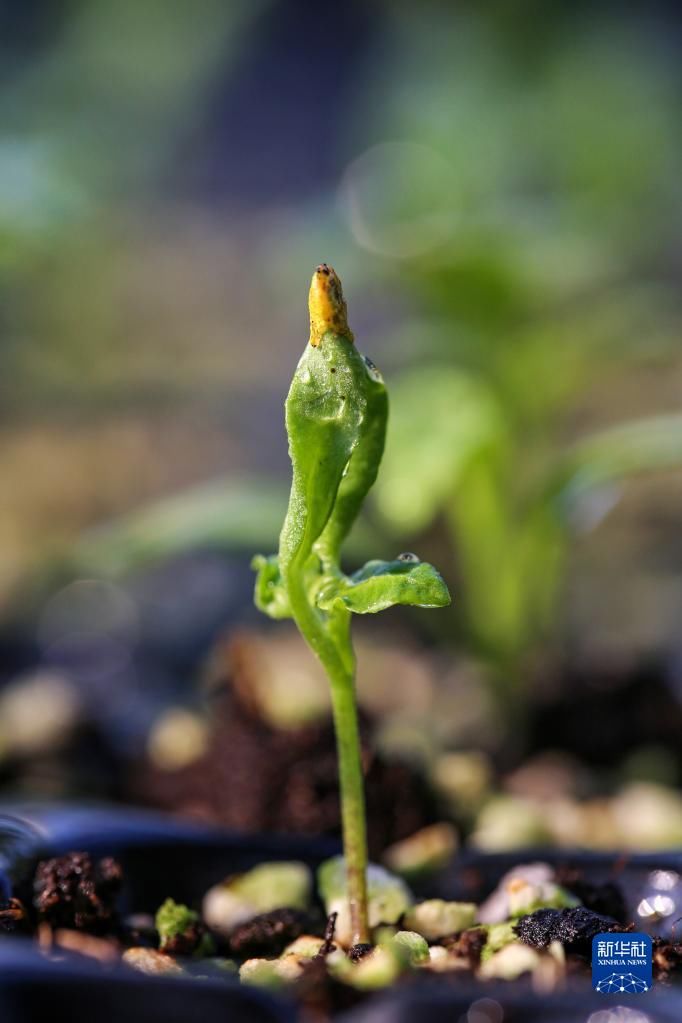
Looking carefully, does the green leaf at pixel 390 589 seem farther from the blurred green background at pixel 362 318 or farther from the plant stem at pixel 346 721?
the blurred green background at pixel 362 318

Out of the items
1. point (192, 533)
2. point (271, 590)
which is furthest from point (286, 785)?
point (271, 590)

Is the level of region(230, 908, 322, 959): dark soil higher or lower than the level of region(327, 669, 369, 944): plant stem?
lower

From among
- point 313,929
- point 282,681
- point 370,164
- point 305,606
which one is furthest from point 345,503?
point 370,164

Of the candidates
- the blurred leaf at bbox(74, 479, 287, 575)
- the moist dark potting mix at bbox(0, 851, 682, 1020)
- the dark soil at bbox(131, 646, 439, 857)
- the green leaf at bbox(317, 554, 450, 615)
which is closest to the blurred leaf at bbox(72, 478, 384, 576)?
the blurred leaf at bbox(74, 479, 287, 575)

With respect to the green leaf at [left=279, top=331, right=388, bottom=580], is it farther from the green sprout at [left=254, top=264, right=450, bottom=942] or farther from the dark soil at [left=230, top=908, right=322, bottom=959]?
the dark soil at [left=230, top=908, right=322, bottom=959]

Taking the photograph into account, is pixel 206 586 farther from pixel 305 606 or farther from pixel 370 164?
pixel 370 164

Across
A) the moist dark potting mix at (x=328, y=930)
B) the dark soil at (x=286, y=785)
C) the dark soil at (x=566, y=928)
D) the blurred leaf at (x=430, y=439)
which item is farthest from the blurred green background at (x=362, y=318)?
the dark soil at (x=566, y=928)

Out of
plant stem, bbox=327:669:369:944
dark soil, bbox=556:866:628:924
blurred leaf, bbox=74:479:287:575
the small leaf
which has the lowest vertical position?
dark soil, bbox=556:866:628:924
